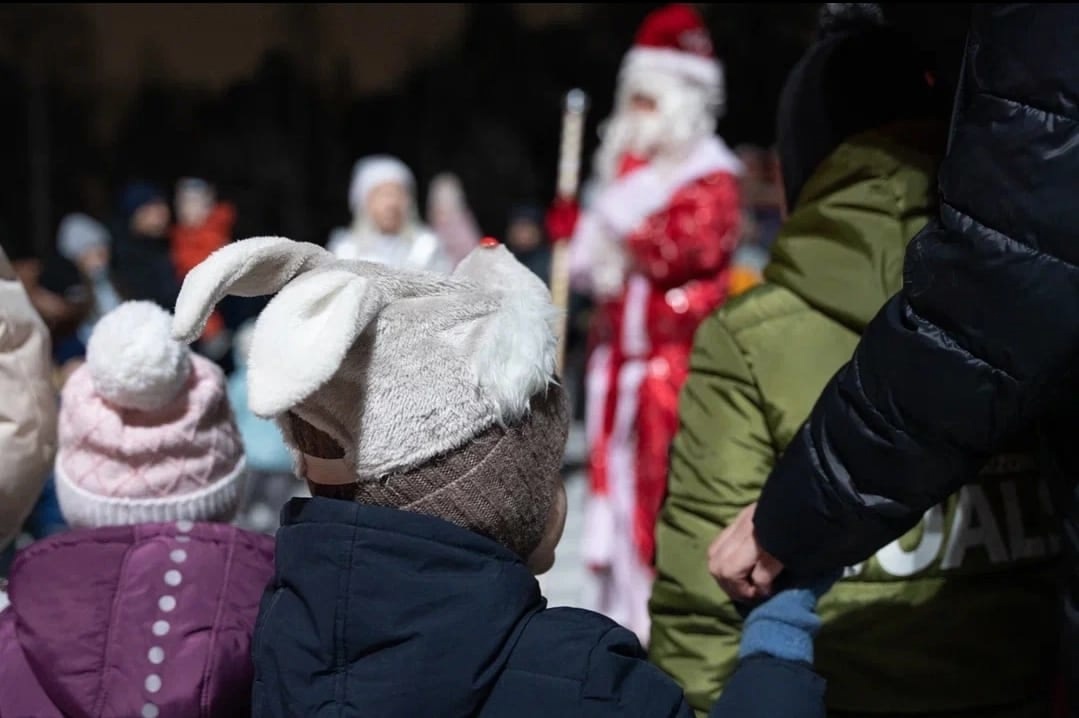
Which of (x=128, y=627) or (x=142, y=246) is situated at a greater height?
(x=128, y=627)

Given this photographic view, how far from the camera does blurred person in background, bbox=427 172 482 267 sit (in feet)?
24.2

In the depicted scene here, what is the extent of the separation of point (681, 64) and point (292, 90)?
6.14 feet

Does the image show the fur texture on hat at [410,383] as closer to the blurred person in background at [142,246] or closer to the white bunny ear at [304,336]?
the white bunny ear at [304,336]

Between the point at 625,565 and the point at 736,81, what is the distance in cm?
311

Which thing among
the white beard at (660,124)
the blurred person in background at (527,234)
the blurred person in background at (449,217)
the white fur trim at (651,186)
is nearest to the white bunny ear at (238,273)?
the white fur trim at (651,186)

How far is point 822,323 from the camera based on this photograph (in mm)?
1565

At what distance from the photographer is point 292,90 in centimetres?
534

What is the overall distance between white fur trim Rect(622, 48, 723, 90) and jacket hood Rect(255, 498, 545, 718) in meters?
3.54

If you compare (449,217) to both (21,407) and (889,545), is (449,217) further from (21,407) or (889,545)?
(889,545)

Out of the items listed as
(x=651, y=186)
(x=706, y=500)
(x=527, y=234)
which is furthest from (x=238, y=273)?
(x=527, y=234)

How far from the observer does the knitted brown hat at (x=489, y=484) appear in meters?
1.17

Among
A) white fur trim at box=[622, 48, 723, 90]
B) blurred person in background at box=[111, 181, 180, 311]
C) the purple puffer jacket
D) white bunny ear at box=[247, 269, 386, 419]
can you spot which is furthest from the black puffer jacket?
blurred person in background at box=[111, 181, 180, 311]

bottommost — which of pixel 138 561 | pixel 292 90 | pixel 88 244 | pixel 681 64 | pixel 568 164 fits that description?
pixel 88 244

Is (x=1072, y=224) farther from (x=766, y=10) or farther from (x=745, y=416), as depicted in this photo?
(x=766, y=10)
